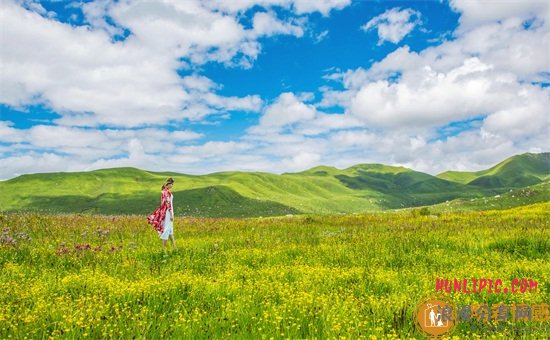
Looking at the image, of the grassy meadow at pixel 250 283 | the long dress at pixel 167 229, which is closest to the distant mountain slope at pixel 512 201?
the grassy meadow at pixel 250 283

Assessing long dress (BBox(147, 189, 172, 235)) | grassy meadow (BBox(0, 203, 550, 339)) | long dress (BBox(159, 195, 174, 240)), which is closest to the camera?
grassy meadow (BBox(0, 203, 550, 339))

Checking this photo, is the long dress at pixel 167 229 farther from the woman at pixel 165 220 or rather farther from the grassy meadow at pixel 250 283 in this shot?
the grassy meadow at pixel 250 283

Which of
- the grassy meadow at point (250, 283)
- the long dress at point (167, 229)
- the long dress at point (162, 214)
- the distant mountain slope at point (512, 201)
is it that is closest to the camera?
the grassy meadow at point (250, 283)

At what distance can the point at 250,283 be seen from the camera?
7.56 m

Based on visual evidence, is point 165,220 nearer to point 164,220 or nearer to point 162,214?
point 164,220

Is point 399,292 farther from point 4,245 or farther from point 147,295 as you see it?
point 4,245

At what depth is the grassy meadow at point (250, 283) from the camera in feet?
18.0

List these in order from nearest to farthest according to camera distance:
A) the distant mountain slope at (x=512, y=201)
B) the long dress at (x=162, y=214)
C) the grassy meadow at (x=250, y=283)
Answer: the grassy meadow at (x=250, y=283) < the long dress at (x=162, y=214) < the distant mountain slope at (x=512, y=201)

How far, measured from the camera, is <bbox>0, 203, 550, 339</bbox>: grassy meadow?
548cm

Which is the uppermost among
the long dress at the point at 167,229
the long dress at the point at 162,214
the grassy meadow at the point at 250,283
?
the long dress at the point at 162,214

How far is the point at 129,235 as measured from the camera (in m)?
16.1

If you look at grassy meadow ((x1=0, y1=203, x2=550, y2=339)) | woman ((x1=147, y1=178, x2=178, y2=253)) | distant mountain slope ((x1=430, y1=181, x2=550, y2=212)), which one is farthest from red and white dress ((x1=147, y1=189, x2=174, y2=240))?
distant mountain slope ((x1=430, y1=181, x2=550, y2=212))

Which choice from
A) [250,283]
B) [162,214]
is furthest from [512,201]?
[250,283]

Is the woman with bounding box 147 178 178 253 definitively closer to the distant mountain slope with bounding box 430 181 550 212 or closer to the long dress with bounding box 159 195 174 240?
the long dress with bounding box 159 195 174 240
